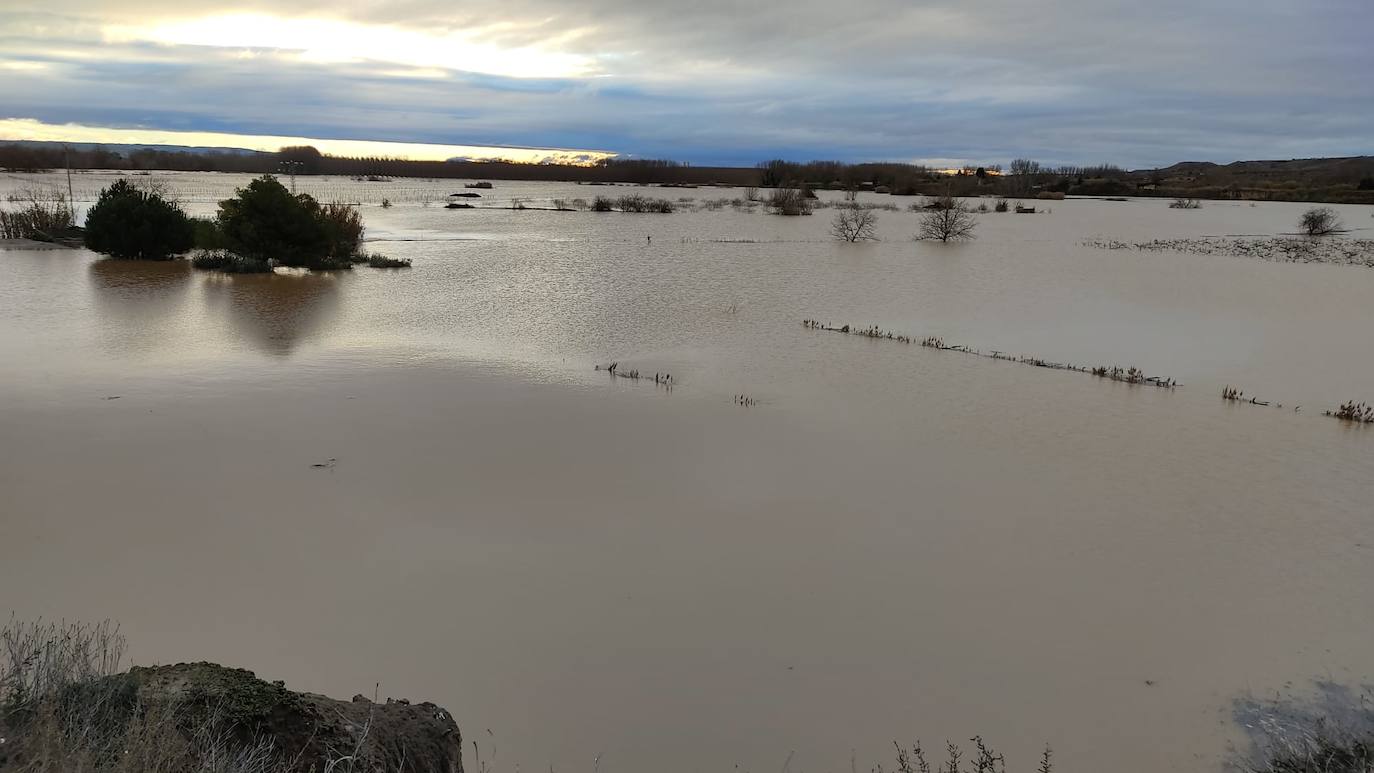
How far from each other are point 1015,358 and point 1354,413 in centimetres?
348

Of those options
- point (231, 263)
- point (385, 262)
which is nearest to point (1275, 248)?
point (385, 262)

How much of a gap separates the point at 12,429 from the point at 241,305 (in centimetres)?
684

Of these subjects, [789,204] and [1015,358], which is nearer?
[1015,358]

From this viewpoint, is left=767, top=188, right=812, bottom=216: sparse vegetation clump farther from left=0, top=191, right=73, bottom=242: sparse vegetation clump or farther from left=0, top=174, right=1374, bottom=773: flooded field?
left=0, top=174, right=1374, bottom=773: flooded field

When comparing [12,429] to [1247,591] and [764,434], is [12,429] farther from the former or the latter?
[1247,591]

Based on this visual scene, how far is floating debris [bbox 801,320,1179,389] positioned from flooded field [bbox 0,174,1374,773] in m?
0.15

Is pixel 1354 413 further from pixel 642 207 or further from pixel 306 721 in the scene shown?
pixel 642 207

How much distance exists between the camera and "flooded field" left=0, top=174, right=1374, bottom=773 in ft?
12.9

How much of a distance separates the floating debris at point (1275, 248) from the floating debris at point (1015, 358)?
54.9ft

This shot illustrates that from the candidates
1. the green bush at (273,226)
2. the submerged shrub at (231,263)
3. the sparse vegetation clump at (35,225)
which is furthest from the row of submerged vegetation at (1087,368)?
the sparse vegetation clump at (35,225)

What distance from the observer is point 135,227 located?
18.2m

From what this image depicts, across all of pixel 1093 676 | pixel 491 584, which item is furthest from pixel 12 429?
pixel 1093 676

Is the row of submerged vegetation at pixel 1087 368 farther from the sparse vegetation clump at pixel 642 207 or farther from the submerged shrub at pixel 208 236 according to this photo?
the sparse vegetation clump at pixel 642 207

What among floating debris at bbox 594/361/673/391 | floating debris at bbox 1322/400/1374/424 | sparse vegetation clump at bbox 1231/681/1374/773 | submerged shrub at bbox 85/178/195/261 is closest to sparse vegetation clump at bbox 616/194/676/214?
submerged shrub at bbox 85/178/195/261
